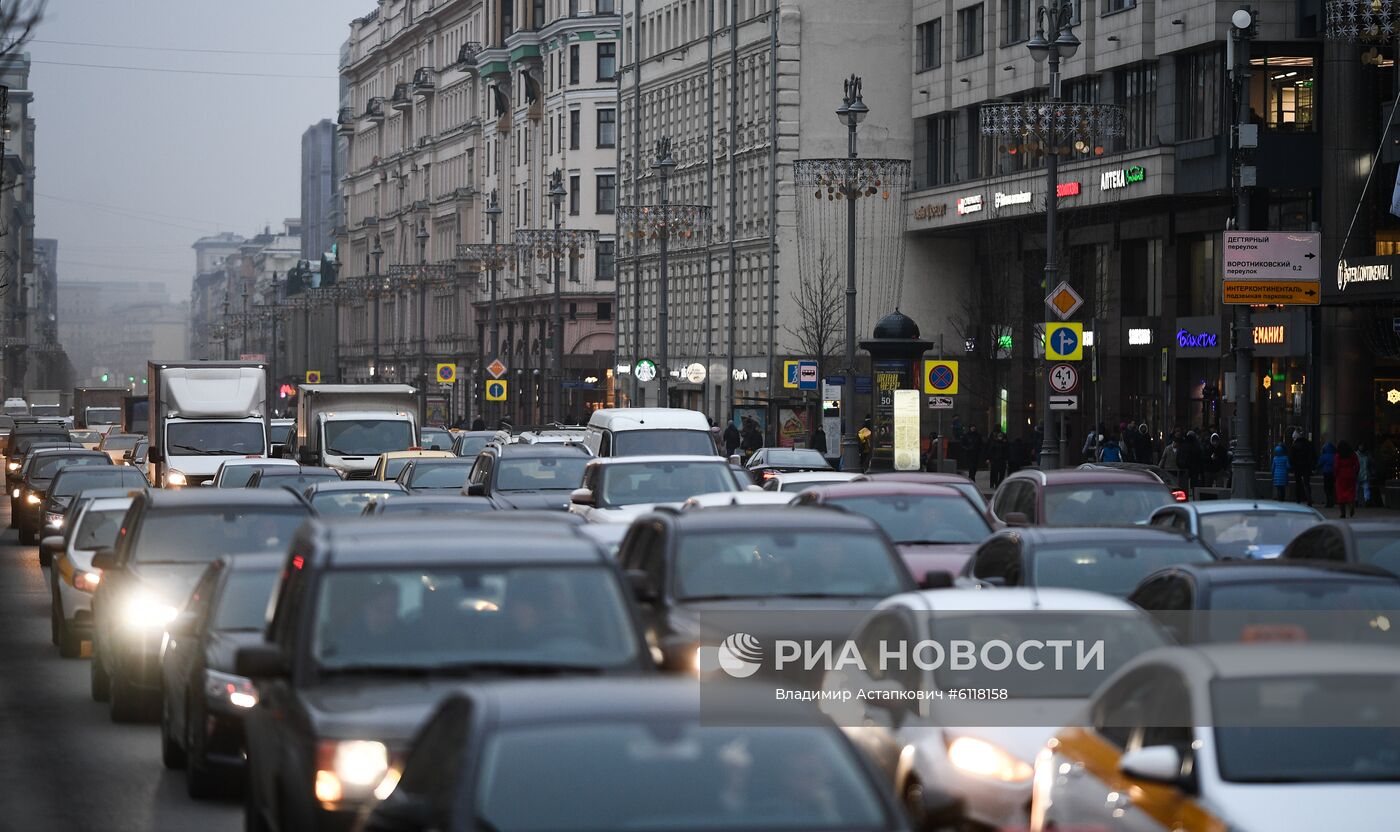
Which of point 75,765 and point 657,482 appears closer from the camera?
point 75,765

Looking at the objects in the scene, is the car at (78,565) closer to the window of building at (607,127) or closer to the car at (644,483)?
the car at (644,483)

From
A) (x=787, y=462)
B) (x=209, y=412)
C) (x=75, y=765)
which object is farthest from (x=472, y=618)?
(x=209, y=412)

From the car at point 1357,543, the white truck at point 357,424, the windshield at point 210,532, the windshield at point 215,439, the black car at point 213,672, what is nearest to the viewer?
the black car at point 213,672

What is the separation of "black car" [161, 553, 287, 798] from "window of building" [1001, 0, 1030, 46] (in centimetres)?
5483

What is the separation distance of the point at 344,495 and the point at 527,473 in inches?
136

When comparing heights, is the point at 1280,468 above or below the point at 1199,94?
below

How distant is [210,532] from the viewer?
55.7ft

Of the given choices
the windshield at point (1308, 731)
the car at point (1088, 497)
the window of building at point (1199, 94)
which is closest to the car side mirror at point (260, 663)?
the windshield at point (1308, 731)

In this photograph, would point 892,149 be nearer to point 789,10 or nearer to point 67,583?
point 789,10

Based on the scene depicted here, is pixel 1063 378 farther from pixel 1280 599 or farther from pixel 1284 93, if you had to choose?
pixel 1280 599

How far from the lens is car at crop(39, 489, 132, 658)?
20750mm

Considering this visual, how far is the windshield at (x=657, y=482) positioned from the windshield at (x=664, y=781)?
17.6 m

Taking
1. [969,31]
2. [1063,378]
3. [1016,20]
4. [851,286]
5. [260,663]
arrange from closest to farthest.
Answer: [260,663] < [1063,378] < [851,286] < [1016,20] < [969,31]

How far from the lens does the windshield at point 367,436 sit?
46094 millimetres
